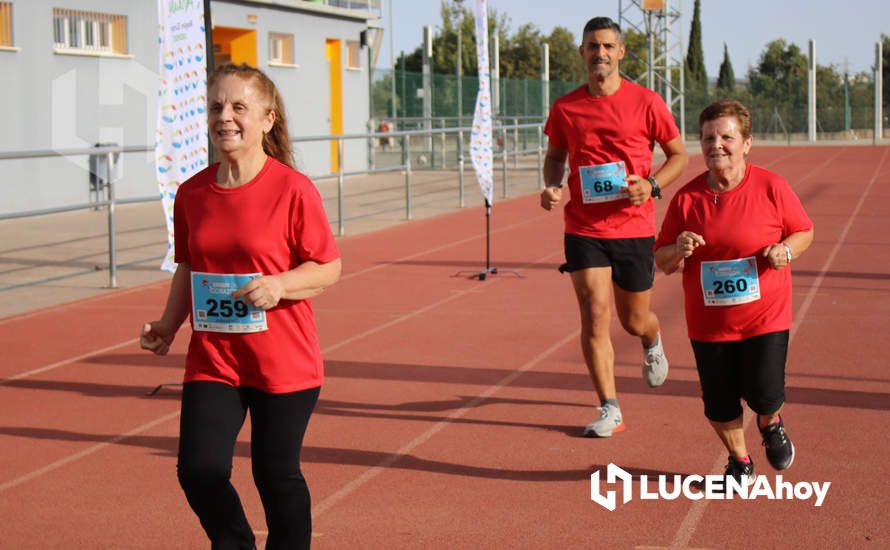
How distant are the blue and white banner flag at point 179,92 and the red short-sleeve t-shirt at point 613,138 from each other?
2.86 meters

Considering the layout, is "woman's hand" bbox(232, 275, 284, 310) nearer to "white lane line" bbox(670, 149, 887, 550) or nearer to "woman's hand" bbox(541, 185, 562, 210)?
"white lane line" bbox(670, 149, 887, 550)

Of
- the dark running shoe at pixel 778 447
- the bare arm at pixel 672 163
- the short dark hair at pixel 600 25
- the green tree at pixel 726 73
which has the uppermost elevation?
the green tree at pixel 726 73

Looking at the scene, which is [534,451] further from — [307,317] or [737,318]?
[307,317]

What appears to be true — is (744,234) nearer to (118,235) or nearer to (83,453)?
(83,453)

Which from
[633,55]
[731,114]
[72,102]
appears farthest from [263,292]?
[633,55]

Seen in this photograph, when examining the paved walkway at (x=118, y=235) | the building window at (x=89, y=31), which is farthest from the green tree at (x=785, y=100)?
the building window at (x=89, y=31)

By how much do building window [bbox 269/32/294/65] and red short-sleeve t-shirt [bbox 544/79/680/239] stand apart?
2529 cm

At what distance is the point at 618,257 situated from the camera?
7074mm

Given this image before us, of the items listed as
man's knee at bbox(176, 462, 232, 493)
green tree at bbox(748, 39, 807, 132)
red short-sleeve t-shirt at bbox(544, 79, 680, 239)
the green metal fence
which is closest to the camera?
man's knee at bbox(176, 462, 232, 493)

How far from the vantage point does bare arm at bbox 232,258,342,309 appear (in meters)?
3.94

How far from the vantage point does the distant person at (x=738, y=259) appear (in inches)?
215

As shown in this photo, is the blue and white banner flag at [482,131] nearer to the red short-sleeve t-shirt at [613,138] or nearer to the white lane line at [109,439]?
the white lane line at [109,439]

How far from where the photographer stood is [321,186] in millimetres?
25000

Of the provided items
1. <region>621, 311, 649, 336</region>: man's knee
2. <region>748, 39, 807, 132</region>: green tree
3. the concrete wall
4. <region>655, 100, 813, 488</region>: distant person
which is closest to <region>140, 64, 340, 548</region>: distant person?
<region>655, 100, 813, 488</region>: distant person
